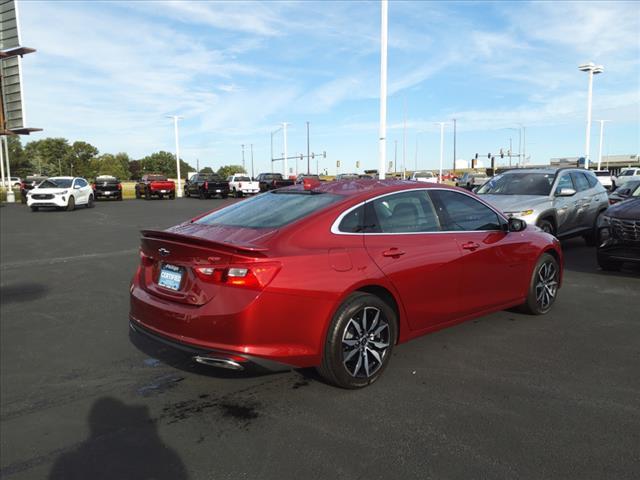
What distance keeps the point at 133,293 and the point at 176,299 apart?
710mm

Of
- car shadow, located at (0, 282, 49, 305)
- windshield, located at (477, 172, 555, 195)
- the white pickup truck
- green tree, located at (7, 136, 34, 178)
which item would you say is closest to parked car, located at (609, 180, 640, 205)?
windshield, located at (477, 172, 555, 195)

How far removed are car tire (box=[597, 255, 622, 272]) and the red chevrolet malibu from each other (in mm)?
3711

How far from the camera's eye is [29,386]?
4129mm

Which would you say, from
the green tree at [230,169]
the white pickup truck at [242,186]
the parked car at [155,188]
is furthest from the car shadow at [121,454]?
the green tree at [230,169]

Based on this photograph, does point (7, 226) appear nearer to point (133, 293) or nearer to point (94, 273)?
point (94, 273)

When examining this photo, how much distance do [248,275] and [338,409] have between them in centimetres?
115

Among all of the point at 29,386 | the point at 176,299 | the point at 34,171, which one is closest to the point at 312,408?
the point at 176,299

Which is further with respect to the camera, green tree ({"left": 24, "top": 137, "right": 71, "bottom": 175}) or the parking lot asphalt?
green tree ({"left": 24, "top": 137, "right": 71, "bottom": 175})

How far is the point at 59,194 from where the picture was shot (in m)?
24.9

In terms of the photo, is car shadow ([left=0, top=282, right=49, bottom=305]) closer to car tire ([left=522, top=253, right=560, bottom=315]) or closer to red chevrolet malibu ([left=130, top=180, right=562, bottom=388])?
red chevrolet malibu ([left=130, top=180, right=562, bottom=388])

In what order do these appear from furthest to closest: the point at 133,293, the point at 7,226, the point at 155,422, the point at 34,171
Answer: the point at 34,171 < the point at 7,226 < the point at 133,293 < the point at 155,422

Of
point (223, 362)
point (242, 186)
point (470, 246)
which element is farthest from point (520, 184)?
point (242, 186)

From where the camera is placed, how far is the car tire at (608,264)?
7.80 meters

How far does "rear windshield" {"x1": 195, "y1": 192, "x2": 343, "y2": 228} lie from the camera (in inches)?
156
